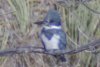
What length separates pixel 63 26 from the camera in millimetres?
2797

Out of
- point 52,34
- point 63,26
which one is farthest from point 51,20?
point 63,26

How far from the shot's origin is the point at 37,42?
2859 millimetres

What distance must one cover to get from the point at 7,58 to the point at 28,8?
19.1 inches

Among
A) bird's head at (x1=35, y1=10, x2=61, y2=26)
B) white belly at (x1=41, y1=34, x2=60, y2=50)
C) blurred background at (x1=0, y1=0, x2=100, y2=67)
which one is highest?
bird's head at (x1=35, y1=10, x2=61, y2=26)

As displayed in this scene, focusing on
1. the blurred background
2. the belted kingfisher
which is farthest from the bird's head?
Answer: the blurred background

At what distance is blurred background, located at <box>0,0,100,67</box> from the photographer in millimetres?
2750

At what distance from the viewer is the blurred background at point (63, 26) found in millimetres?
2750

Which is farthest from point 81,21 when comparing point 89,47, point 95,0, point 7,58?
point 89,47

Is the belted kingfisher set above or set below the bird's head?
below

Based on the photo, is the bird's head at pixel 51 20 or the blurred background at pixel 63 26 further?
the blurred background at pixel 63 26

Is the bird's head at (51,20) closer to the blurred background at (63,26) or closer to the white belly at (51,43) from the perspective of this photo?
the white belly at (51,43)

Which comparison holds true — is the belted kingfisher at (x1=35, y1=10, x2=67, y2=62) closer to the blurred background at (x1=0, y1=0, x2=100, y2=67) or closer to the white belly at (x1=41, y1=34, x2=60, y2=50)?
the white belly at (x1=41, y1=34, x2=60, y2=50)

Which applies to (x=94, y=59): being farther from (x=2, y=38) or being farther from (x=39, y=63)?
(x=2, y=38)

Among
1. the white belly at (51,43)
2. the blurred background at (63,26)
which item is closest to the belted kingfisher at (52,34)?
the white belly at (51,43)
